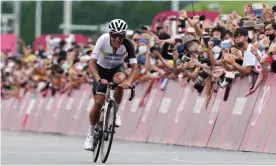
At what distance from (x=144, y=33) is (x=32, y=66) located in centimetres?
1088

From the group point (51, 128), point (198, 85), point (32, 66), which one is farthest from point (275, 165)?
point (32, 66)

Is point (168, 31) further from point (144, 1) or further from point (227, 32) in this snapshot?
point (144, 1)

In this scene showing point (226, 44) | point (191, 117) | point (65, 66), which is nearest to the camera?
point (226, 44)

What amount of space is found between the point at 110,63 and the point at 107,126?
1.09 metres

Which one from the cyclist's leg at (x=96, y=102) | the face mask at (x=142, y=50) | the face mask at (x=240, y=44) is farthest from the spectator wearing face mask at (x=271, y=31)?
the face mask at (x=142, y=50)

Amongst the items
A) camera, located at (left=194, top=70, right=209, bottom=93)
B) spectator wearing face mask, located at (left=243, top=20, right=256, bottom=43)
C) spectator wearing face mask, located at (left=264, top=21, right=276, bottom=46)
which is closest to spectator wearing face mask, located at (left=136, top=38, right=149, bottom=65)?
camera, located at (left=194, top=70, right=209, bottom=93)

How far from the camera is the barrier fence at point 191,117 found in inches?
875

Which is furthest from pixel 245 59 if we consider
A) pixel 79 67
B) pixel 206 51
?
pixel 79 67

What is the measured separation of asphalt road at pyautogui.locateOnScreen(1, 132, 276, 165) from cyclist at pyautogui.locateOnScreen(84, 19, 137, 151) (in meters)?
0.85

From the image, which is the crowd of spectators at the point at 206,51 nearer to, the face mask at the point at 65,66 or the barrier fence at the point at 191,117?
the barrier fence at the point at 191,117

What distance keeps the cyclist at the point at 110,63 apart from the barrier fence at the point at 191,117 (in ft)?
9.24

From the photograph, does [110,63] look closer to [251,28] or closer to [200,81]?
Result: [251,28]

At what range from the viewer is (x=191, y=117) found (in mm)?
25281

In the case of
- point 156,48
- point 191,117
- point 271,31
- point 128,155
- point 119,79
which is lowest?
point 191,117
